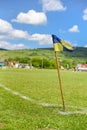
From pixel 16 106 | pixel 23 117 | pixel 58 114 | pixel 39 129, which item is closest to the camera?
pixel 39 129

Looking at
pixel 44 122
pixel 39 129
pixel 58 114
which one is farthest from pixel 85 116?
pixel 39 129

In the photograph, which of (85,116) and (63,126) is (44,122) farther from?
(85,116)

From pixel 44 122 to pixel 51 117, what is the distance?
1.21m

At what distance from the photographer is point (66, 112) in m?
14.5

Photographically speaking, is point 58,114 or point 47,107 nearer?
point 58,114

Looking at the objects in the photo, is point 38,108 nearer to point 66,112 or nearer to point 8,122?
point 66,112

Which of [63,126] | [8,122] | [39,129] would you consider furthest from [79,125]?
[8,122]

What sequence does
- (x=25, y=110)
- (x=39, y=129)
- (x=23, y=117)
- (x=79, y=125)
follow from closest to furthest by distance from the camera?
1. (x=39, y=129)
2. (x=79, y=125)
3. (x=23, y=117)
4. (x=25, y=110)

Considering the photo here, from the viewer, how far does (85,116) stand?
43.9 feet

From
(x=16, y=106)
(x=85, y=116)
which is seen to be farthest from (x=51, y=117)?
(x=16, y=106)

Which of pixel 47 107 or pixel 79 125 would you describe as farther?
pixel 47 107

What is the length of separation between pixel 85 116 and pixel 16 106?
372 cm

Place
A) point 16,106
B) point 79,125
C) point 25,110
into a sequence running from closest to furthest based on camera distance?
point 79,125
point 25,110
point 16,106

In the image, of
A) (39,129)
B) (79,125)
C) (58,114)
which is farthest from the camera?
(58,114)
